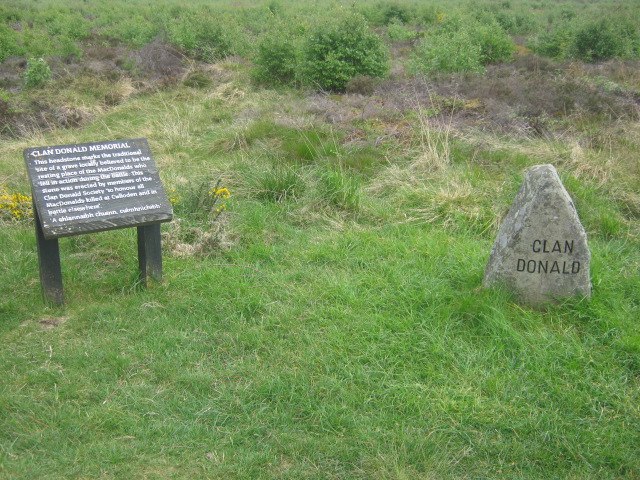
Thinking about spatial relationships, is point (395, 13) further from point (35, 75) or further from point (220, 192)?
point (220, 192)

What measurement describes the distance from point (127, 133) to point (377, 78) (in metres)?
4.95

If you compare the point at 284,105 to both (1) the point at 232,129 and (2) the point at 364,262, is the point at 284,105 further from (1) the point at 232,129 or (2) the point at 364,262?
(2) the point at 364,262

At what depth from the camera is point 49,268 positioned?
5027 mm

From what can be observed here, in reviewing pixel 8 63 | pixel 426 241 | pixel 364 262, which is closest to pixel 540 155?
pixel 426 241

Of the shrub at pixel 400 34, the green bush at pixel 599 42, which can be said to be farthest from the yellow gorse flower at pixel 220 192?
the shrub at pixel 400 34

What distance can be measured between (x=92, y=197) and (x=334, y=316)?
2.05 metres

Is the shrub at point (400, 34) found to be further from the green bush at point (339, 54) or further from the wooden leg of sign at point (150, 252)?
the wooden leg of sign at point (150, 252)

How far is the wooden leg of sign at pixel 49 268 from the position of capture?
4980 mm

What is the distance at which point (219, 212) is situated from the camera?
657 cm

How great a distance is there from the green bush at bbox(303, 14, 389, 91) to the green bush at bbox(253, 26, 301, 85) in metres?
0.58

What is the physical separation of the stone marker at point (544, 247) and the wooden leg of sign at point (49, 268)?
3368 mm

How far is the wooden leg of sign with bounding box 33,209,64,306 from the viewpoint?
16.3 ft

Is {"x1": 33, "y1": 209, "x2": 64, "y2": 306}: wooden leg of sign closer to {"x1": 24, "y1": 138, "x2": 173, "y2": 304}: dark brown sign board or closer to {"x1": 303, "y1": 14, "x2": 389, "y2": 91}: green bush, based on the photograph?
{"x1": 24, "y1": 138, "x2": 173, "y2": 304}: dark brown sign board

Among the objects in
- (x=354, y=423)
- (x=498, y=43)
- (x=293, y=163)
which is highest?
(x=498, y=43)
